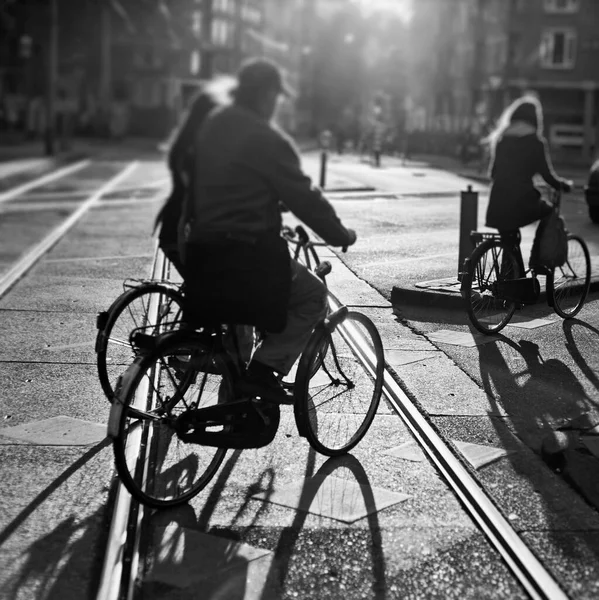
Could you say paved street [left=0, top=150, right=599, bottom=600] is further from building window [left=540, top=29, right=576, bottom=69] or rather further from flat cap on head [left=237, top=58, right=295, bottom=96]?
building window [left=540, top=29, right=576, bottom=69]

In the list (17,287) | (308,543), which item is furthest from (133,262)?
(308,543)

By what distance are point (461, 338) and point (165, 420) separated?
4048 mm

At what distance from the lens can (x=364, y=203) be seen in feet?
70.0

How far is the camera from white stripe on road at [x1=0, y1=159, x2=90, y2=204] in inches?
898

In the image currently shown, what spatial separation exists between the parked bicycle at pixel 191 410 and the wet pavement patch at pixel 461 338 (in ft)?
9.55

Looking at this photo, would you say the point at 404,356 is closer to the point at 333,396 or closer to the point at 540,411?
the point at 540,411

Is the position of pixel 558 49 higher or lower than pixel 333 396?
higher

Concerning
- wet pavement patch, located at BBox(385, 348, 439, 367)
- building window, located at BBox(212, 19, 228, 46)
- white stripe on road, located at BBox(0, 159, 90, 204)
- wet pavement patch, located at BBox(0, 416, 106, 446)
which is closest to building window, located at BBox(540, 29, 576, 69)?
white stripe on road, located at BBox(0, 159, 90, 204)

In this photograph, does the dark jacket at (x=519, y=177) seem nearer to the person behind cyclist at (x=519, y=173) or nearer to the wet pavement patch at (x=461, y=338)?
the person behind cyclist at (x=519, y=173)

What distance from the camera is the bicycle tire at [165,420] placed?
455 centimetres

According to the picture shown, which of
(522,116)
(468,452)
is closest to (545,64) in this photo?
(522,116)

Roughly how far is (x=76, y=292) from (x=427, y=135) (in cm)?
5421

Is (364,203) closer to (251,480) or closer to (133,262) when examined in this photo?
(133,262)

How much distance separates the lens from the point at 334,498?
4902 millimetres
